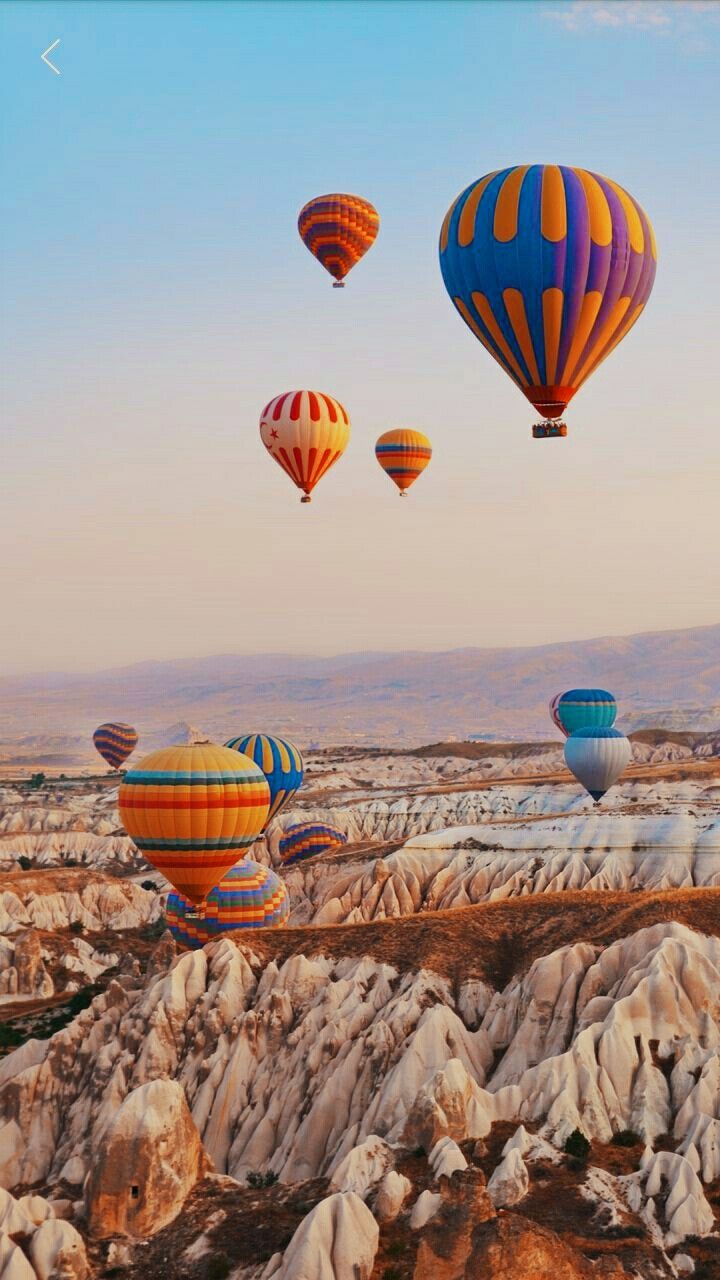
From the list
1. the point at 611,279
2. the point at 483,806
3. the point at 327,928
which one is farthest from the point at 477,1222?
the point at 483,806

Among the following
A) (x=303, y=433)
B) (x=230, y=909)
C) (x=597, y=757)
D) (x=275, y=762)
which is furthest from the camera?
(x=597, y=757)

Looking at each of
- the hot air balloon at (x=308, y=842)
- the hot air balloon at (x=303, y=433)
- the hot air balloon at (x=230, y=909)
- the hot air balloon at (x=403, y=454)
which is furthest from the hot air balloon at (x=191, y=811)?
the hot air balloon at (x=308, y=842)

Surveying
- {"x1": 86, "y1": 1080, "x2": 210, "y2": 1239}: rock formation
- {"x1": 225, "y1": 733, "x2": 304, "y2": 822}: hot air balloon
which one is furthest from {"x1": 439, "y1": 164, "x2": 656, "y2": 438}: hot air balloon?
{"x1": 225, "y1": 733, "x2": 304, "y2": 822}: hot air balloon

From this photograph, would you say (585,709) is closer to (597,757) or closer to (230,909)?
(597,757)

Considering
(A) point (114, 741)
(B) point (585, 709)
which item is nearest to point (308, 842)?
(B) point (585, 709)

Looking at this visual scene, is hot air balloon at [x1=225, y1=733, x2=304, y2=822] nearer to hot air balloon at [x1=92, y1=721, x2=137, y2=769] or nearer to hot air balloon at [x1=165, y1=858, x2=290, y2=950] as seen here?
hot air balloon at [x1=165, y1=858, x2=290, y2=950]

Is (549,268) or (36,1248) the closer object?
(36,1248)

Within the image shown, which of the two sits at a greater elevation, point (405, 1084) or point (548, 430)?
point (548, 430)
